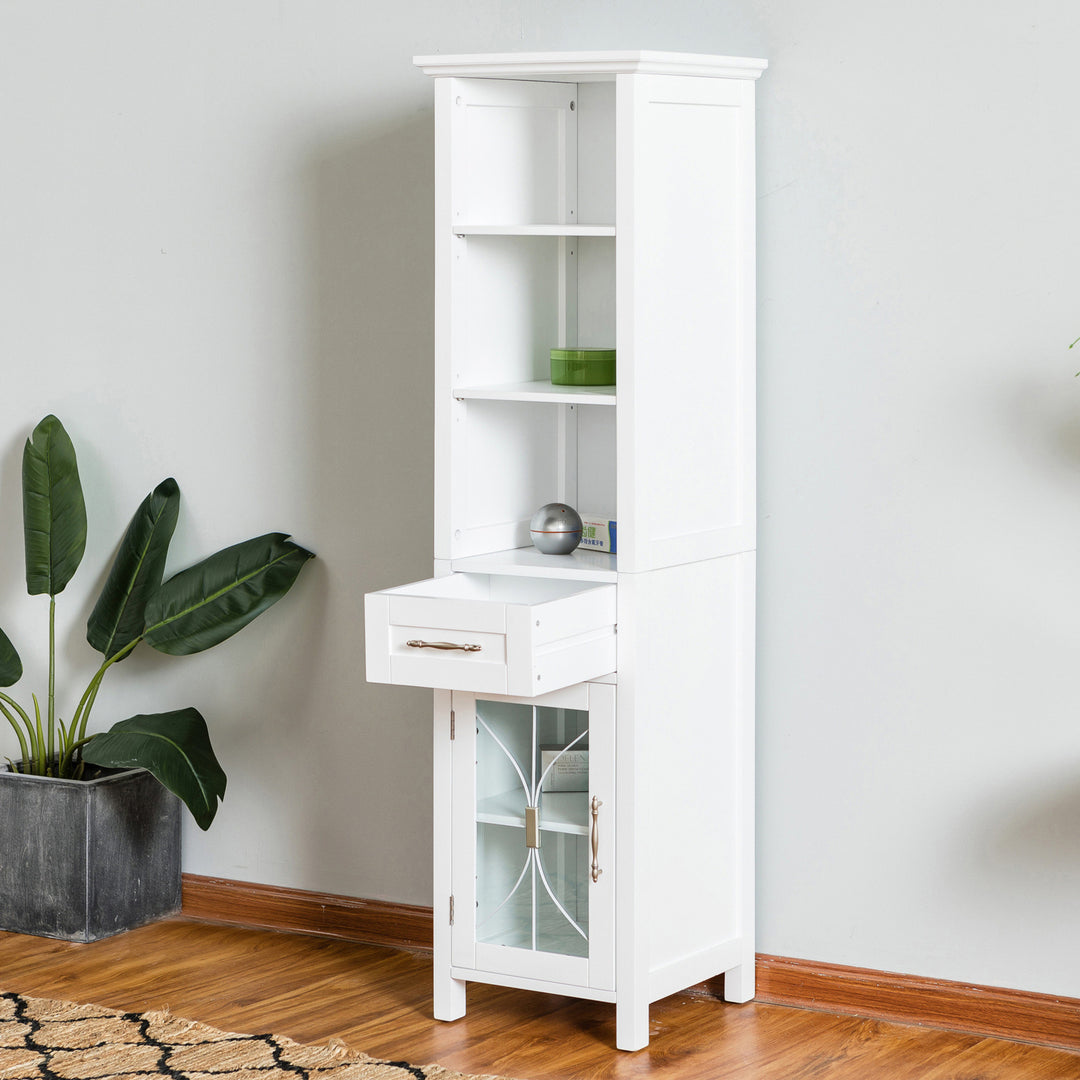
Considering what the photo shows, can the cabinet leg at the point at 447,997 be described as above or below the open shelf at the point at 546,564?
below

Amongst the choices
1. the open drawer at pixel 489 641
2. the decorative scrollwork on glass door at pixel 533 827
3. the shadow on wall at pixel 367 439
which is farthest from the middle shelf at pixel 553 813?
the shadow on wall at pixel 367 439

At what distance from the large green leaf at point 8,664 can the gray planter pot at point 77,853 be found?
201 millimetres

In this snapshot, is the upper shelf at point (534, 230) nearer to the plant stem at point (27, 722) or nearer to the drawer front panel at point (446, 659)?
the drawer front panel at point (446, 659)

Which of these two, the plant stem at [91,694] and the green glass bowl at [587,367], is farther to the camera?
the plant stem at [91,694]

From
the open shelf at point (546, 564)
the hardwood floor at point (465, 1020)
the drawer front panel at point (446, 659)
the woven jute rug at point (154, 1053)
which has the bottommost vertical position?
the hardwood floor at point (465, 1020)

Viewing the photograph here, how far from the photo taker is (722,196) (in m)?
2.80

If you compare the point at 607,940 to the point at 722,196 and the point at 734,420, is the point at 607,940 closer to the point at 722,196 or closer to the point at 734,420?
the point at 734,420

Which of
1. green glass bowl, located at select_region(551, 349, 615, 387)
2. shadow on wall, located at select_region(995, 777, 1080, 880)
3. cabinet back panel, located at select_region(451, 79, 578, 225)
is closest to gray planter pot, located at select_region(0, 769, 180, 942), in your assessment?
green glass bowl, located at select_region(551, 349, 615, 387)

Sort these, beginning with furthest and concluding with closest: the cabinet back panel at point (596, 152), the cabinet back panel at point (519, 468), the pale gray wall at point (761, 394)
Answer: the cabinet back panel at point (596, 152) < the cabinet back panel at point (519, 468) < the pale gray wall at point (761, 394)

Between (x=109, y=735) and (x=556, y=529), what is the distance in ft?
3.49

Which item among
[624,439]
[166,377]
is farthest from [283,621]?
[624,439]

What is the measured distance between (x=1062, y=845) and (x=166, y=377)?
2064mm

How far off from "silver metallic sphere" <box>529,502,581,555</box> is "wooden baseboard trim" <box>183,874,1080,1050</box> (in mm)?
874

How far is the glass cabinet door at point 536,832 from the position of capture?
273 centimetres
